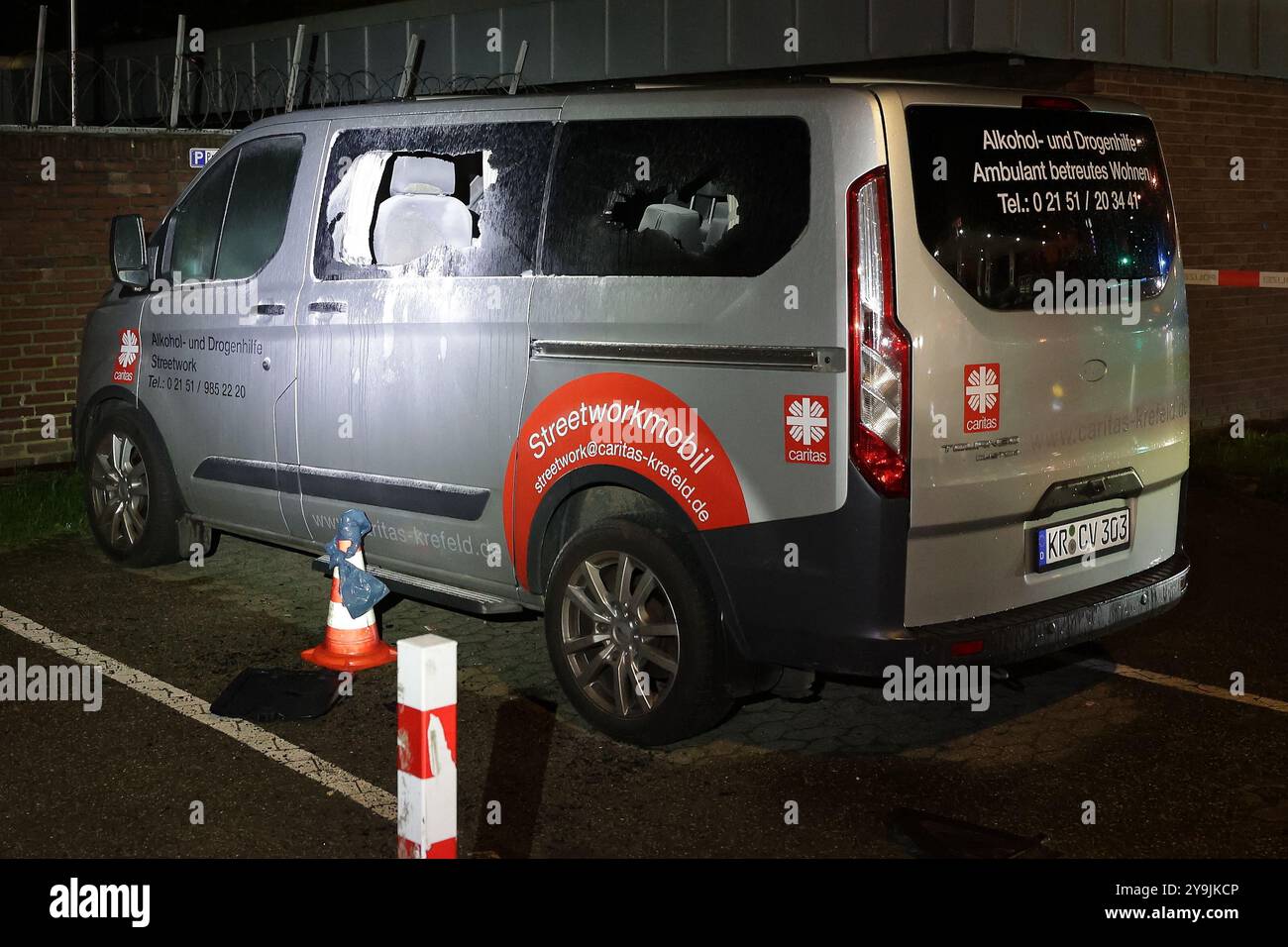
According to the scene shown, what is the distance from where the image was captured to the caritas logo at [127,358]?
25.5ft

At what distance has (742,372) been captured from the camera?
5.04 metres

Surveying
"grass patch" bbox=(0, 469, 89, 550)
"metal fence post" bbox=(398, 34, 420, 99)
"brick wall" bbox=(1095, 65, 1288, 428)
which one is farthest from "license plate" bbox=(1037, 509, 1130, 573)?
"metal fence post" bbox=(398, 34, 420, 99)

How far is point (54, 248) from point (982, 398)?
809cm

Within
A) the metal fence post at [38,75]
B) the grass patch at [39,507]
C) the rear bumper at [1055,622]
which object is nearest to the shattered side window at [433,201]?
the rear bumper at [1055,622]

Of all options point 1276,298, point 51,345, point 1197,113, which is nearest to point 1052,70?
point 1197,113

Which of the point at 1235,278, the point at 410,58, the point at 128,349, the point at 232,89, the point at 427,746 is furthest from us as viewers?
the point at 232,89

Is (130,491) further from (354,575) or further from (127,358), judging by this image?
(354,575)

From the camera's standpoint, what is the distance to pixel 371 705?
19.3ft

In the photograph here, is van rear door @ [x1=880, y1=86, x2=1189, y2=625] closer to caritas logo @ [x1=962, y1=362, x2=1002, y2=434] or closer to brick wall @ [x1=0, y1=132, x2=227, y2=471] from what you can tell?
caritas logo @ [x1=962, y1=362, x2=1002, y2=434]

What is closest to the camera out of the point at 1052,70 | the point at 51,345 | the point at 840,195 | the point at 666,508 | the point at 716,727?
the point at 840,195

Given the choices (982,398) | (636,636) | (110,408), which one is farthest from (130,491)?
(982,398)

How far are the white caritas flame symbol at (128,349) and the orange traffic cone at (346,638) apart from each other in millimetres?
2073

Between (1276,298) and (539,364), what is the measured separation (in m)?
8.91
